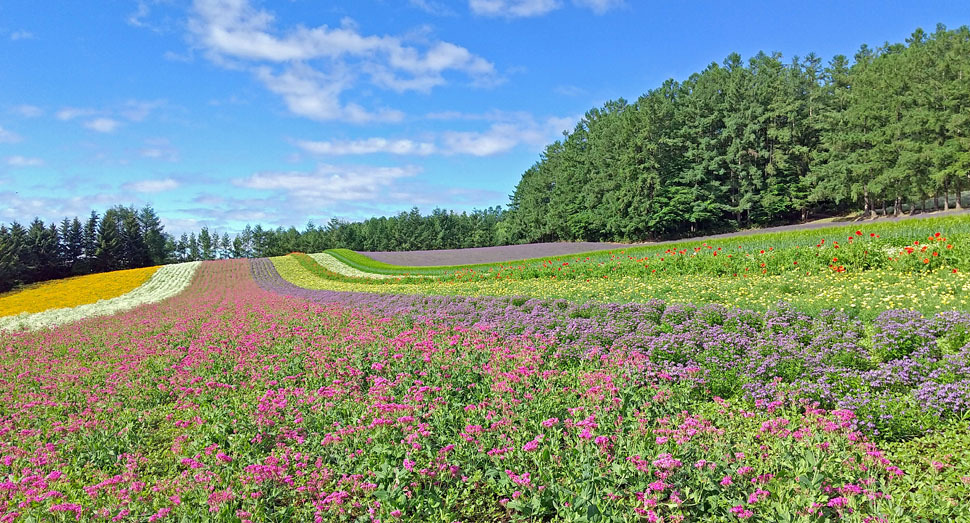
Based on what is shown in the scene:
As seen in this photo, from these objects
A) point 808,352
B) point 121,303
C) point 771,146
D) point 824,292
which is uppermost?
point 771,146

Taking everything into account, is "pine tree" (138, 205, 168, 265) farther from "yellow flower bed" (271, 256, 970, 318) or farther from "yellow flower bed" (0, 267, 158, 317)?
"yellow flower bed" (271, 256, 970, 318)

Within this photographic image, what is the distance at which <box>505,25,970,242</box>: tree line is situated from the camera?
36.6 metres

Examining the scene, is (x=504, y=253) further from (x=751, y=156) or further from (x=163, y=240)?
(x=163, y=240)

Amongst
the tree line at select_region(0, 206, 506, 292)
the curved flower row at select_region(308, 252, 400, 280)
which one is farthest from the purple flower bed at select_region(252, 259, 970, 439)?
the tree line at select_region(0, 206, 506, 292)

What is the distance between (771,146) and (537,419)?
5245 centimetres

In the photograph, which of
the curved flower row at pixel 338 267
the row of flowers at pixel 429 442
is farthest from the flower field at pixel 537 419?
the curved flower row at pixel 338 267

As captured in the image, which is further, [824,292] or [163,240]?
[163,240]

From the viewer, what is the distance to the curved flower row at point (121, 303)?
1723cm

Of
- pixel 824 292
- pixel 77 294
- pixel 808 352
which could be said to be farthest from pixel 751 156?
pixel 77 294

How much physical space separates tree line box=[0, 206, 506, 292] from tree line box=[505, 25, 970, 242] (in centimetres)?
3180

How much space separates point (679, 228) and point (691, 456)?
49.0 meters

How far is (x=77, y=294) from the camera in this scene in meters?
31.7

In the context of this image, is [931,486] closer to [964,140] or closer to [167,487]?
[167,487]

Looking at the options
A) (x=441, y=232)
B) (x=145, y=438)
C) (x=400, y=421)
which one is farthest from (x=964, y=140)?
(x=441, y=232)
